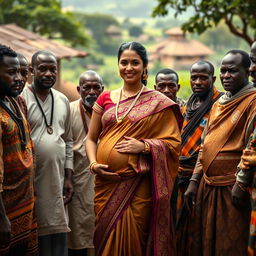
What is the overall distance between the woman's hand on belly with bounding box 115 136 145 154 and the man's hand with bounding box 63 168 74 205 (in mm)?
1137

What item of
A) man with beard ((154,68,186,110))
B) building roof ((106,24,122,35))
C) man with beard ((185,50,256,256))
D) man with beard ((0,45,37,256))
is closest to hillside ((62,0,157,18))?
building roof ((106,24,122,35))

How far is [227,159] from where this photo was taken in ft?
17.1

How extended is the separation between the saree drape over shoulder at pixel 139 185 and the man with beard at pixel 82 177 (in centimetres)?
114

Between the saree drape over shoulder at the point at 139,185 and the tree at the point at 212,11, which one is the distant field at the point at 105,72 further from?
the saree drape over shoulder at the point at 139,185

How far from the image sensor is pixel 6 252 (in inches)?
178

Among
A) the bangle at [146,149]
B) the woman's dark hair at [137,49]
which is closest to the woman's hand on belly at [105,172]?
the bangle at [146,149]

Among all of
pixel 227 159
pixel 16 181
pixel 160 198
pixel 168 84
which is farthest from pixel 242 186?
pixel 168 84

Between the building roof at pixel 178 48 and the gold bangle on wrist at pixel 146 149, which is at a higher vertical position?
the building roof at pixel 178 48

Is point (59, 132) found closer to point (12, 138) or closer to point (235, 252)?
point (12, 138)

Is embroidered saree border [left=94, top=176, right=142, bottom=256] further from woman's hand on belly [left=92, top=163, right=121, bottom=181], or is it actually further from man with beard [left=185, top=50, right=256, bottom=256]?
man with beard [left=185, top=50, right=256, bottom=256]

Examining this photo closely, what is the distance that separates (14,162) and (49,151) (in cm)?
98

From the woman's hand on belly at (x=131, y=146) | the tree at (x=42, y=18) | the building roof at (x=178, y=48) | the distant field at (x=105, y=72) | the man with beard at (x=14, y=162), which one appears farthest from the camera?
the building roof at (x=178, y=48)

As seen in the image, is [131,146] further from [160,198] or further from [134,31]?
[134,31]

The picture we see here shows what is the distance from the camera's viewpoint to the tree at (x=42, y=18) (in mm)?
30203
